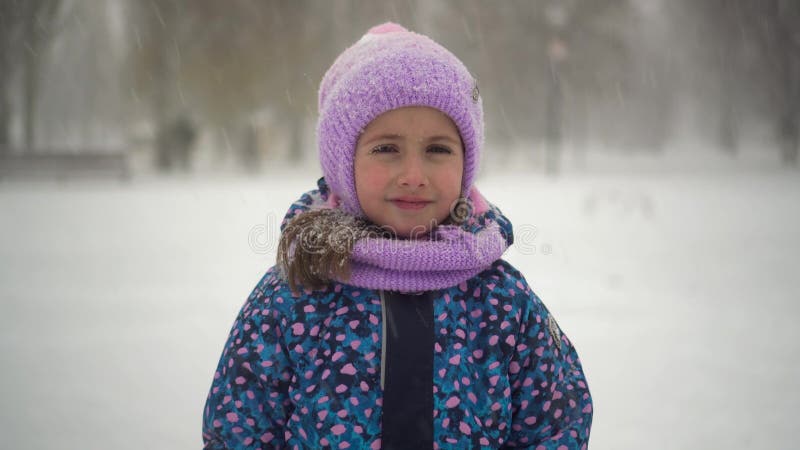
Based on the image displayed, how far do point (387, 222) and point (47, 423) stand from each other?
2.20 metres

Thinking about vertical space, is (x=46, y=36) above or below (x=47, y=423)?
above

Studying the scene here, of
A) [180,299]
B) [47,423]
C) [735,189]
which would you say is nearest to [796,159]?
[735,189]

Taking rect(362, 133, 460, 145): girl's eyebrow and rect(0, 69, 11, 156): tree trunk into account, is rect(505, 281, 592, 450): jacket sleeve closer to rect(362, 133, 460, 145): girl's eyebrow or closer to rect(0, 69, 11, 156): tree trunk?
rect(362, 133, 460, 145): girl's eyebrow

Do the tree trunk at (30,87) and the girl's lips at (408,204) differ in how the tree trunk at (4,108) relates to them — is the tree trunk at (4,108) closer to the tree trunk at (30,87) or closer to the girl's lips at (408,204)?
the tree trunk at (30,87)

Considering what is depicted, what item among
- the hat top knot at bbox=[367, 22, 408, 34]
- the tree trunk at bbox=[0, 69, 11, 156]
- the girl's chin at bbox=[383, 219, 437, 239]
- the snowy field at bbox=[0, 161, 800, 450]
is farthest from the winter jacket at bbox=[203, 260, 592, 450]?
the tree trunk at bbox=[0, 69, 11, 156]

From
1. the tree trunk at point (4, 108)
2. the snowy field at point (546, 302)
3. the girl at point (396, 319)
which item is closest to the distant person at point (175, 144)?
the tree trunk at point (4, 108)

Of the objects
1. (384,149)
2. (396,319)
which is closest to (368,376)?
(396,319)

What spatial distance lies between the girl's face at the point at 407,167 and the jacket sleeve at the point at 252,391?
1.30 feet

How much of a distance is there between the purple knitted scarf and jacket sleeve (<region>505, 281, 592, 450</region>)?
0.21 metres

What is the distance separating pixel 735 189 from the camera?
12281 millimetres

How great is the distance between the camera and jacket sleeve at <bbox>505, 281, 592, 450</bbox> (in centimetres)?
141

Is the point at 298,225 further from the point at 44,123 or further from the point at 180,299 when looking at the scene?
the point at 44,123

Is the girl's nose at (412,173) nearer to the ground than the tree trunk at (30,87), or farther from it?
nearer to the ground

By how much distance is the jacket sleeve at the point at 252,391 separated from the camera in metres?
1.34
